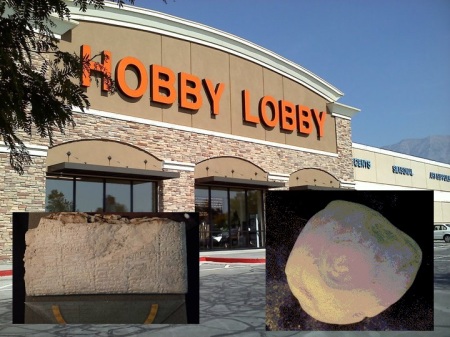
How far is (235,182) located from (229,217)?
246 cm

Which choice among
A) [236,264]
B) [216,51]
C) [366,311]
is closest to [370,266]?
[366,311]

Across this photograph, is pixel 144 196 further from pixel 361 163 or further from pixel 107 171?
pixel 361 163

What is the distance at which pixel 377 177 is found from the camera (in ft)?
133

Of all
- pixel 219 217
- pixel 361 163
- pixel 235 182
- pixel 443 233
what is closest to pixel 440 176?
pixel 443 233

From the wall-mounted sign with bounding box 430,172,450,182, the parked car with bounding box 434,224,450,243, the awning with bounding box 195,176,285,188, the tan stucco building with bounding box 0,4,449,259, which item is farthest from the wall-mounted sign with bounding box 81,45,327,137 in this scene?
the wall-mounted sign with bounding box 430,172,450,182

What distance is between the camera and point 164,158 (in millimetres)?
23125

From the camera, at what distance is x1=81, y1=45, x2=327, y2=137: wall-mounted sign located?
2217 centimetres

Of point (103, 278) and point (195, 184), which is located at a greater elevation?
point (195, 184)

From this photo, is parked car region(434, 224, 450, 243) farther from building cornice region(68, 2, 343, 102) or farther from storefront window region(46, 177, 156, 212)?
storefront window region(46, 177, 156, 212)

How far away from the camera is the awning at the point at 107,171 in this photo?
1900cm

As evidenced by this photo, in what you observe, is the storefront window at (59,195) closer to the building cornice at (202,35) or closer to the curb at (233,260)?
the curb at (233,260)

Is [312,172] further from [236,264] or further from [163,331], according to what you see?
[163,331]

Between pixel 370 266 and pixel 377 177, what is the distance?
37.1m

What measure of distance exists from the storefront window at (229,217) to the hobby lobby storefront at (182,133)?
0.07 m
